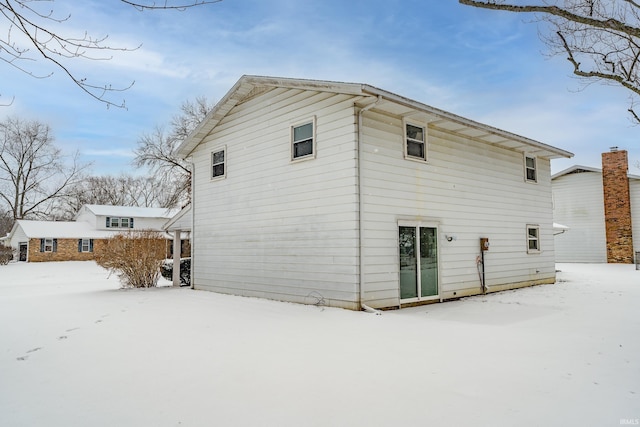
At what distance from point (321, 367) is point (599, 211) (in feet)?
72.1

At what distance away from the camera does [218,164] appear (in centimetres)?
1155

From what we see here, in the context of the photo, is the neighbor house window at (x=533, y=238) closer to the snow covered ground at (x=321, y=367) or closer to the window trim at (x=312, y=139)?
the snow covered ground at (x=321, y=367)

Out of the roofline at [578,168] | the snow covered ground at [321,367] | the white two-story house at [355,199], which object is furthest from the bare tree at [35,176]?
the roofline at [578,168]

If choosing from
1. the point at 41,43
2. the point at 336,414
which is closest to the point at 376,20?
the point at 41,43

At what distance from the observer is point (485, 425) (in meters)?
2.91

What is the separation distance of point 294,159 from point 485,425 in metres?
6.93

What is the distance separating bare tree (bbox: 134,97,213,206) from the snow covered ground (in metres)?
18.4

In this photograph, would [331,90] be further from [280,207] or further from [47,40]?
[47,40]

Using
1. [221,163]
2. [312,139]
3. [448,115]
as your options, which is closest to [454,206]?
[448,115]

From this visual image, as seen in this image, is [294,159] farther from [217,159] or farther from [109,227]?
[109,227]

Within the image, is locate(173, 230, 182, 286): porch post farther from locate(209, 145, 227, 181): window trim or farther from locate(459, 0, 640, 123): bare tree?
locate(459, 0, 640, 123): bare tree

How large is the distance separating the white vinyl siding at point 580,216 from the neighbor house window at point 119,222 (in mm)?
31439

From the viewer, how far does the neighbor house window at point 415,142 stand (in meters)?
8.88

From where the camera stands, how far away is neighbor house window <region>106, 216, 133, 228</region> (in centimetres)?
3350
